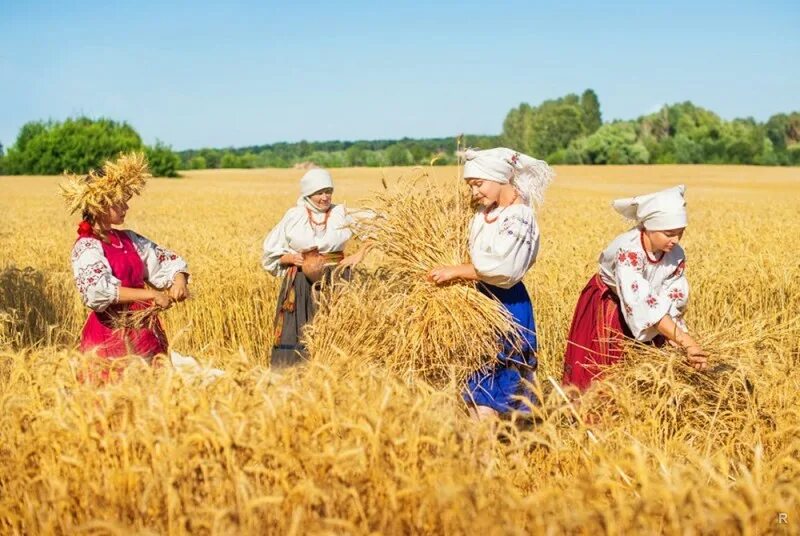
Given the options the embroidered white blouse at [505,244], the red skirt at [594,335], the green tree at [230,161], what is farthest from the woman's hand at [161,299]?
the green tree at [230,161]

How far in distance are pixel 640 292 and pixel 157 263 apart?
247 cm

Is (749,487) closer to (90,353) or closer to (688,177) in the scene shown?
(90,353)

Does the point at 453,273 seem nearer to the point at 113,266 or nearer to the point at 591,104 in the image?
the point at 113,266

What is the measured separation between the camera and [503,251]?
157 inches

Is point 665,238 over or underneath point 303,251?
over

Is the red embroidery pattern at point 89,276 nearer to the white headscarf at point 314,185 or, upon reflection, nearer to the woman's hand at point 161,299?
the woman's hand at point 161,299

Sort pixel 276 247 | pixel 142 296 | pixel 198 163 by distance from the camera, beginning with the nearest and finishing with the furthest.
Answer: pixel 142 296 < pixel 276 247 < pixel 198 163

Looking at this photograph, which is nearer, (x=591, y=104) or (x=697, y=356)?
(x=697, y=356)

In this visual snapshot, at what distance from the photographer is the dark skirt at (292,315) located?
17.9 ft

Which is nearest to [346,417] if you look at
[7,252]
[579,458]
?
[579,458]

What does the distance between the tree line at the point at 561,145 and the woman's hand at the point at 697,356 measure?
121 feet

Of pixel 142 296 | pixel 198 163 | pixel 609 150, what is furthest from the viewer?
pixel 198 163

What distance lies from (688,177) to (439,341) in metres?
39.0

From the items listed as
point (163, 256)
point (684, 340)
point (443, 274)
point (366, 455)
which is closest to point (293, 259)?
A: point (163, 256)
